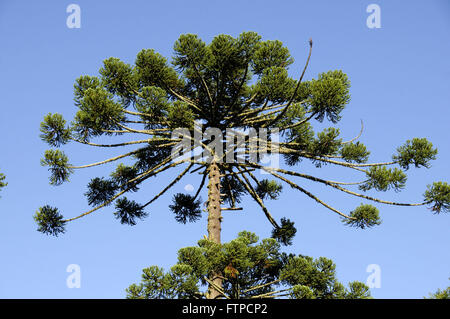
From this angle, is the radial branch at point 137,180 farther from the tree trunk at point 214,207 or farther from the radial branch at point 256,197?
the radial branch at point 256,197

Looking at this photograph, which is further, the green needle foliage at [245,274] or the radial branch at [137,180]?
the radial branch at [137,180]

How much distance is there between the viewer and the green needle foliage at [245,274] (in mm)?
8867

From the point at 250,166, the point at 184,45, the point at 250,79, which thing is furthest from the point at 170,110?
the point at 250,79

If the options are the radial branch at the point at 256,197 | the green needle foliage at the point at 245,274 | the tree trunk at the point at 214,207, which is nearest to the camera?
the green needle foliage at the point at 245,274

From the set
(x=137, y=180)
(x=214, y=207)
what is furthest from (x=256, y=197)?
(x=137, y=180)

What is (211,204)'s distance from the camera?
37.7 ft

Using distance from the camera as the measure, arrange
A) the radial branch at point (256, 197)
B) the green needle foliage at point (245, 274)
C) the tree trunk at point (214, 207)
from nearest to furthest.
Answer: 1. the green needle foliage at point (245, 274)
2. the tree trunk at point (214, 207)
3. the radial branch at point (256, 197)

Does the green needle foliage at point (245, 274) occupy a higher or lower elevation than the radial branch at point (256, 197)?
lower

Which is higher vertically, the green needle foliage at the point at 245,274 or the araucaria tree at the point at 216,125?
the araucaria tree at the point at 216,125

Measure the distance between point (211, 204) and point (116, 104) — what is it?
3.17 m

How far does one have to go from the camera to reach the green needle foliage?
8.87 meters
